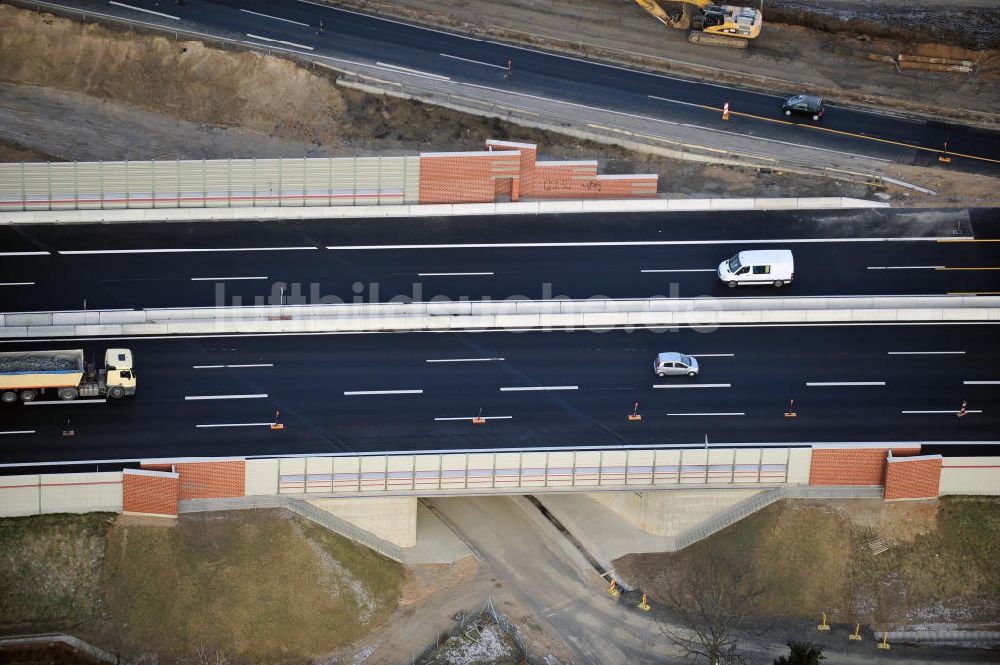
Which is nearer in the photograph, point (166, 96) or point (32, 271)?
point (32, 271)

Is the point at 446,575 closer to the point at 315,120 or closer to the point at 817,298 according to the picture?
the point at 817,298

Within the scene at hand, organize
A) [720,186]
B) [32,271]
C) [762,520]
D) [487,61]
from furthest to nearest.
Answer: [487,61]
[720,186]
[32,271]
[762,520]

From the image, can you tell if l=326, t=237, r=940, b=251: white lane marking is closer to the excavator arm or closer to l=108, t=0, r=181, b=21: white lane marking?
the excavator arm

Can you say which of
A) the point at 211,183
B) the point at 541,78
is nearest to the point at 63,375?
the point at 211,183

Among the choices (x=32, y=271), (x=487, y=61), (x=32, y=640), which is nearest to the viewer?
(x=32, y=640)

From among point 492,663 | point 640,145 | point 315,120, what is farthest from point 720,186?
point 492,663

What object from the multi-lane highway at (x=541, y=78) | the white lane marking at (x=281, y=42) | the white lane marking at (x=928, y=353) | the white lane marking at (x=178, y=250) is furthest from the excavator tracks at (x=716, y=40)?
the white lane marking at (x=178, y=250)

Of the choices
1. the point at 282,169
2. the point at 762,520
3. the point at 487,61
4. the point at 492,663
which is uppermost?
the point at 487,61
